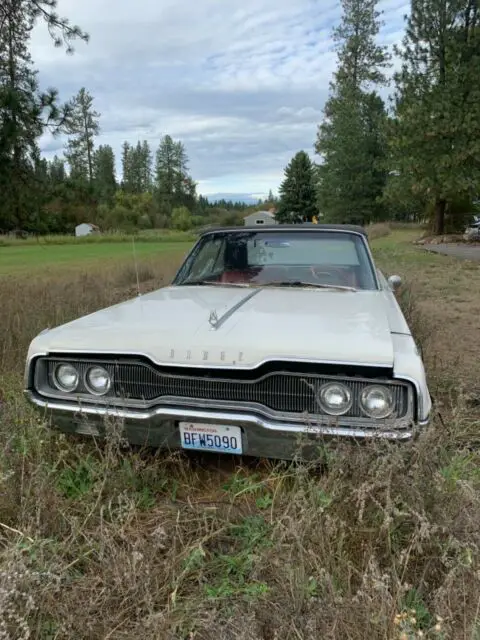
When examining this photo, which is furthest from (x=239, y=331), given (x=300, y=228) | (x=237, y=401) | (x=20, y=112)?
(x=20, y=112)

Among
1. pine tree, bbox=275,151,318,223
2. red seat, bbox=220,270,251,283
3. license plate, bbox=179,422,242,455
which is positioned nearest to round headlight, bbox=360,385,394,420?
license plate, bbox=179,422,242,455

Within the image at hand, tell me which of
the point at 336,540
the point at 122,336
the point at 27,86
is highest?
the point at 27,86

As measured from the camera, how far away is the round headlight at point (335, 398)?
2418 millimetres

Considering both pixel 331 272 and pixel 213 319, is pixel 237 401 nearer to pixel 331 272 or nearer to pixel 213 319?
pixel 213 319

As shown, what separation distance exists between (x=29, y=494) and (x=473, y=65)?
26049mm

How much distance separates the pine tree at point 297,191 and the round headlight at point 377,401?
73.7 metres

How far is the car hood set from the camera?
2420 mm

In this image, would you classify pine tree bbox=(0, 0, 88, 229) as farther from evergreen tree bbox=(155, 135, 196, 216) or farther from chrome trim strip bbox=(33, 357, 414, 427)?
evergreen tree bbox=(155, 135, 196, 216)

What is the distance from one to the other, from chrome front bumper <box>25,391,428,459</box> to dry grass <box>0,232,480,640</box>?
3.9 inches

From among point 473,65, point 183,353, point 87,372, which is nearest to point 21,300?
point 87,372

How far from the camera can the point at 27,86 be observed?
580cm

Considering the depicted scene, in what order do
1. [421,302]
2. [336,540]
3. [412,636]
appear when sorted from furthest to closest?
[421,302]
[336,540]
[412,636]

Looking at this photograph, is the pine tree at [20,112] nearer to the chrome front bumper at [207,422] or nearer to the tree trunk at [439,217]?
the chrome front bumper at [207,422]

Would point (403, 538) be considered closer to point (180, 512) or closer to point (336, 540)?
point (336, 540)
